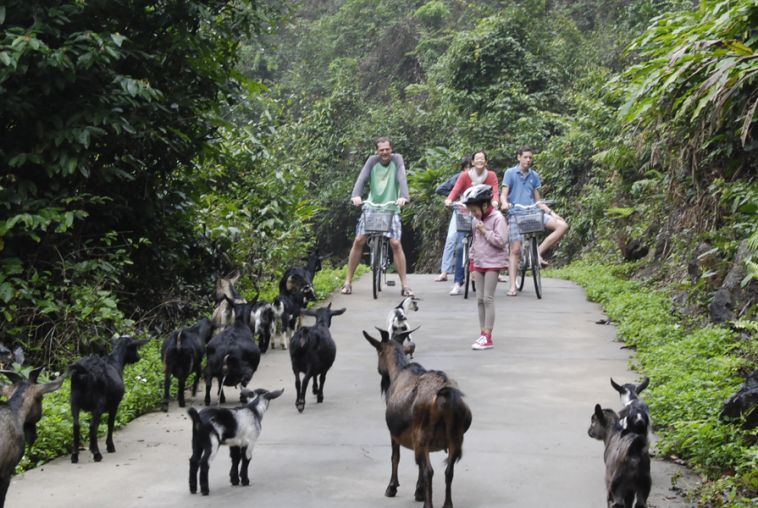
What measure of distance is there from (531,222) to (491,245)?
403cm

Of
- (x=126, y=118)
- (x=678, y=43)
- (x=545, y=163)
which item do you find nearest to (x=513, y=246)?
(x=678, y=43)

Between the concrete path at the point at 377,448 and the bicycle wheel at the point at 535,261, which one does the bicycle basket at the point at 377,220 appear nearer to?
the bicycle wheel at the point at 535,261

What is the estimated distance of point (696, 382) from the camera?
835 cm

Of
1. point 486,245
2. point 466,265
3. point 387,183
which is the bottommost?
point 466,265

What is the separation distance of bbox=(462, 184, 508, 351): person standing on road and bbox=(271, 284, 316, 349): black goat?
213cm

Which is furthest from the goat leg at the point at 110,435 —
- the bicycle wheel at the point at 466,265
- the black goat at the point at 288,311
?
the bicycle wheel at the point at 466,265

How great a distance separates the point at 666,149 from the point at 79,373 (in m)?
9.40

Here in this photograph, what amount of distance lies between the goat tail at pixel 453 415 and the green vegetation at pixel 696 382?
1514mm

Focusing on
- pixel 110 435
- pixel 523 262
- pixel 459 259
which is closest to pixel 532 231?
pixel 523 262

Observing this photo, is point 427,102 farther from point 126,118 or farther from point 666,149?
point 126,118

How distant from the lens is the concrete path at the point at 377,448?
6.52 metres

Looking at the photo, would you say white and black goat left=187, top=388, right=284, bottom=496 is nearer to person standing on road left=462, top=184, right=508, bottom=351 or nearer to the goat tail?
the goat tail

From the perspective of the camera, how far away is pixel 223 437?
6641 millimetres

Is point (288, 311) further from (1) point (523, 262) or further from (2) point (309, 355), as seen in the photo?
(1) point (523, 262)
